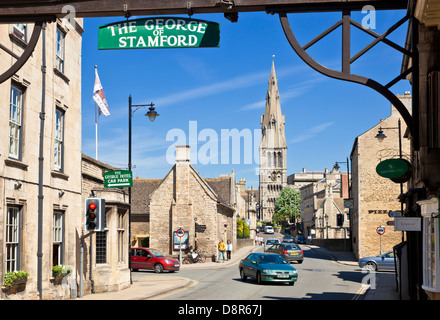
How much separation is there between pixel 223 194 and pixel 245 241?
1415 cm

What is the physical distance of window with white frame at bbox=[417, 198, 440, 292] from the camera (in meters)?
9.67

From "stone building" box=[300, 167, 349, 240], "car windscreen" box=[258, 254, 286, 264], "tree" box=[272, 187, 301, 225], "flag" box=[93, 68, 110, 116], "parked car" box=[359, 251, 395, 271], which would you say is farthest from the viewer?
"tree" box=[272, 187, 301, 225]

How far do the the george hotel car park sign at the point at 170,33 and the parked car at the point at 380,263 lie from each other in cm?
2525

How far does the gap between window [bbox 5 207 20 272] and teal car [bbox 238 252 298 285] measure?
1160 centimetres

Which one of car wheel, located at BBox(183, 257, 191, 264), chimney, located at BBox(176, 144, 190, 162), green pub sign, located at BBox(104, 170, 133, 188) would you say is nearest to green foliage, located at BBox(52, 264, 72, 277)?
green pub sign, located at BBox(104, 170, 133, 188)

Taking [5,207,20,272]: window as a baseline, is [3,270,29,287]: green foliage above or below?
below

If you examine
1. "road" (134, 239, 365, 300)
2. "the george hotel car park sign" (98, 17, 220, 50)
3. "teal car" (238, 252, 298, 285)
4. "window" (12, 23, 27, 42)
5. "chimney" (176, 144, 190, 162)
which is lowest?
"road" (134, 239, 365, 300)

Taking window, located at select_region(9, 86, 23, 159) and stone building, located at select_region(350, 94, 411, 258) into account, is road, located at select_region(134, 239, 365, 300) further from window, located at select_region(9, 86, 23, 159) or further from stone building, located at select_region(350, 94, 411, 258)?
stone building, located at select_region(350, 94, 411, 258)

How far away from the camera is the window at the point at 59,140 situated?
17.9m

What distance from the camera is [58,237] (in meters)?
17.9

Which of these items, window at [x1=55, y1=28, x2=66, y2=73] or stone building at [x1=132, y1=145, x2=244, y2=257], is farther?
stone building at [x1=132, y1=145, x2=244, y2=257]

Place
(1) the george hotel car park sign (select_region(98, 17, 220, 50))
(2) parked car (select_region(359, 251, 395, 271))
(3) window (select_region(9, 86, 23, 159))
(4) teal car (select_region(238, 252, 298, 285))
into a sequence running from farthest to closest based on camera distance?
(2) parked car (select_region(359, 251, 395, 271)) < (4) teal car (select_region(238, 252, 298, 285)) < (3) window (select_region(9, 86, 23, 159)) < (1) the george hotel car park sign (select_region(98, 17, 220, 50))

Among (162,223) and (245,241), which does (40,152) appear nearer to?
(162,223)

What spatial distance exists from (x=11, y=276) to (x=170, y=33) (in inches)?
330
